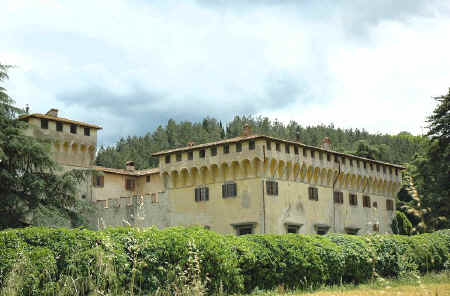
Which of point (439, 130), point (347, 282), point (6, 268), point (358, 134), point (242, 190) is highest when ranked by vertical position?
point (358, 134)

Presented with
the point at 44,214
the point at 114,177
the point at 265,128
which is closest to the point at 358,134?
the point at 265,128

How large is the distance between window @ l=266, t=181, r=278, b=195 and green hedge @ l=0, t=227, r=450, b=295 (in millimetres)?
13791

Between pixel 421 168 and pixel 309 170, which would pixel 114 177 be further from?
pixel 421 168

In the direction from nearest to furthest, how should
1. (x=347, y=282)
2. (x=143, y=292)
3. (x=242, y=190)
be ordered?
(x=143, y=292) < (x=347, y=282) < (x=242, y=190)

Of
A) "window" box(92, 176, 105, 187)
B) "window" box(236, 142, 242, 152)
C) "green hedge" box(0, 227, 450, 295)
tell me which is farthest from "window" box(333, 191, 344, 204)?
"green hedge" box(0, 227, 450, 295)

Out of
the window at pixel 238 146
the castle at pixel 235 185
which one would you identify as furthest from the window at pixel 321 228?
the window at pixel 238 146

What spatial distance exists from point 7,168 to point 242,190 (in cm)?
1578

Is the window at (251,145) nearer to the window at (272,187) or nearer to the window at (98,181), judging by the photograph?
the window at (272,187)

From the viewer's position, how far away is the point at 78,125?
40.3 meters

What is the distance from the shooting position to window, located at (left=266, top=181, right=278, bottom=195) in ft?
112

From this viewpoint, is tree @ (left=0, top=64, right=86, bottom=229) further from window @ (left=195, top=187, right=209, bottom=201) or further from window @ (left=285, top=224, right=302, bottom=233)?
window @ (left=285, top=224, right=302, bottom=233)

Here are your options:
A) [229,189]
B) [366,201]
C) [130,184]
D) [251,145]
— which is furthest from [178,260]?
[366,201]

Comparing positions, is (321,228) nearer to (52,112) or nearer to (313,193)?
(313,193)

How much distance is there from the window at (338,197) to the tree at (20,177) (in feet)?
72.8
